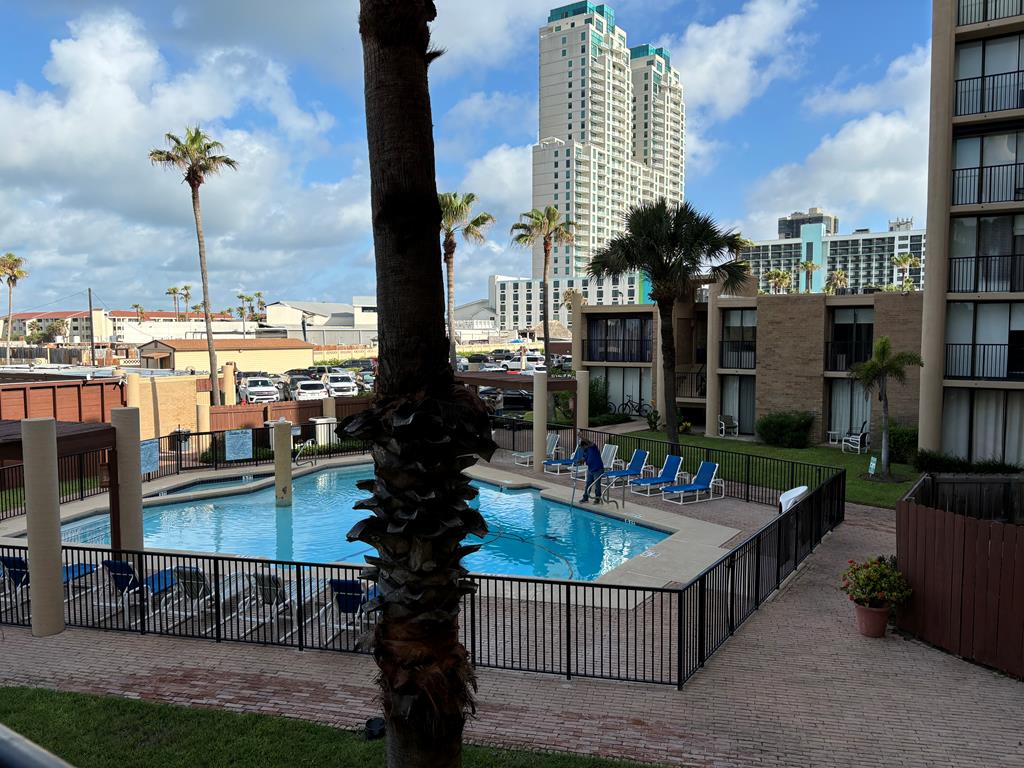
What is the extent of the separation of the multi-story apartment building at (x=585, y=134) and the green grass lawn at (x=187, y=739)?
15586 centimetres

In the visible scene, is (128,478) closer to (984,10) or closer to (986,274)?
(986,274)

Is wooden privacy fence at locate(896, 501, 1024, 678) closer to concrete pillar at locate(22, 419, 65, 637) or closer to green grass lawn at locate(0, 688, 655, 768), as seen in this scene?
green grass lawn at locate(0, 688, 655, 768)

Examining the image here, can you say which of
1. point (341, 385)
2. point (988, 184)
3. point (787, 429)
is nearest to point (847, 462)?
point (787, 429)

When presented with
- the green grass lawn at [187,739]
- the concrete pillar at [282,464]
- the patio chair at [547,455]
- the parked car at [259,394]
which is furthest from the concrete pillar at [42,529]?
the parked car at [259,394]

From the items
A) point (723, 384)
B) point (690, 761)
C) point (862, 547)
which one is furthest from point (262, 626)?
point (723, 384)

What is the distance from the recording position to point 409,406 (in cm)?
492

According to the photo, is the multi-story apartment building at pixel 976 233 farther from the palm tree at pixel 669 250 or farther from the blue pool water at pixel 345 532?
the blue pool water at pixel 345 532

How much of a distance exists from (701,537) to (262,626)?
9.29 meters

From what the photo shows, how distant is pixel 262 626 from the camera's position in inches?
Answer: 441

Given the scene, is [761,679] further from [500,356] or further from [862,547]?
[500,356]

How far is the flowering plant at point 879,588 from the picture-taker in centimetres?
1055

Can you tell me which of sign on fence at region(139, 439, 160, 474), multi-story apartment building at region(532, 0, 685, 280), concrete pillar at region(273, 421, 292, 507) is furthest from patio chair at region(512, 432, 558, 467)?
multi-story apartment building at region(532, 0, 685, 280)

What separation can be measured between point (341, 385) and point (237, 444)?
21626mm

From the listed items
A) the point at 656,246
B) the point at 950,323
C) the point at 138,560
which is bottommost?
the point at 138,560
